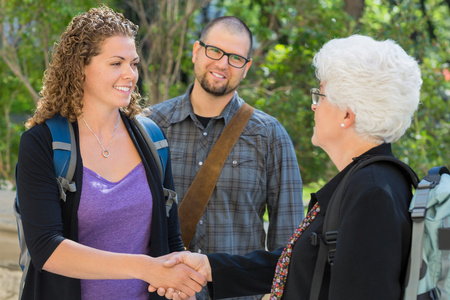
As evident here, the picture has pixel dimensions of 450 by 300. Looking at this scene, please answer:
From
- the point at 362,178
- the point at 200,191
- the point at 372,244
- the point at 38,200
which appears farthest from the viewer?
the point at 200,191

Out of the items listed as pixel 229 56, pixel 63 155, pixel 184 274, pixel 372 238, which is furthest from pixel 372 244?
pixel 229 56

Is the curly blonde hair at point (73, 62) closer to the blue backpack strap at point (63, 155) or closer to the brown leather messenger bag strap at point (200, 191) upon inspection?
the blue backpack strap at point (63, 155)

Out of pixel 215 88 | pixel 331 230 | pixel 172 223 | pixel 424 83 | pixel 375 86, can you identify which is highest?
pixel 424 83

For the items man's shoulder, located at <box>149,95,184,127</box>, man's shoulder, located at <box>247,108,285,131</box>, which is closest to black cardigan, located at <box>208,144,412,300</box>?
man's shoulder, located at <box>247,108,285,131</box>

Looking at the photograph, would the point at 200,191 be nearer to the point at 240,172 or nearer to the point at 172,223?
the point at 240,172

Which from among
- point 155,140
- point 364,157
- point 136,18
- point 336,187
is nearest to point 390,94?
point 364,157

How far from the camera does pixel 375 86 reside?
6.70 ft

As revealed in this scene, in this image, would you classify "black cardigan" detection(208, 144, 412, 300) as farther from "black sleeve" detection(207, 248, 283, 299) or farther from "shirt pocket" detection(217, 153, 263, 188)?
"shirt pocket" detection(217, 153, 263, 188)

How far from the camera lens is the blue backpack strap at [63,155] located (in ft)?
7.96

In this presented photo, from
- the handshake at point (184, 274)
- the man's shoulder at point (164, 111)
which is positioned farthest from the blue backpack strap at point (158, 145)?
the man's shoulder at point (164, 111)

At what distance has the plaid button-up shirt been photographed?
333cm

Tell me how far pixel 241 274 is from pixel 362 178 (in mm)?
925

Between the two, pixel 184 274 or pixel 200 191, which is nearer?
pixel 184 274

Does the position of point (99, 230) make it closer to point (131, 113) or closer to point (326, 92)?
point (131, 113)
